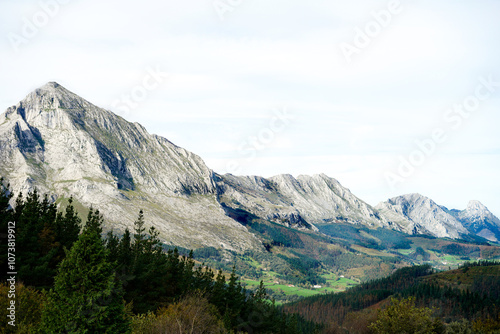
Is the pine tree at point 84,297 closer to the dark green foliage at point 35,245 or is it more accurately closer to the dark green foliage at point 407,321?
the dark green foliage at point 35,245

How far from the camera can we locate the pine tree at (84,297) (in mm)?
28125

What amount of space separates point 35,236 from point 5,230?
16.2 feet

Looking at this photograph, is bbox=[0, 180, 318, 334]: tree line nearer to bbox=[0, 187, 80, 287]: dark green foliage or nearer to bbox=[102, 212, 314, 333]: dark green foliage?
bbox=[0, 187, 80, 287]: dark green foliage

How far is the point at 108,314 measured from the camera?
30.3 metres

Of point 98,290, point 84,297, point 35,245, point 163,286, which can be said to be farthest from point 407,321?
point 35,245

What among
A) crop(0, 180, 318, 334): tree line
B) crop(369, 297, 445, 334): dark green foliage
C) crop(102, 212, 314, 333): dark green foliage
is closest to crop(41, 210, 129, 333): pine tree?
crop(0, 180, 318, 334): tree line

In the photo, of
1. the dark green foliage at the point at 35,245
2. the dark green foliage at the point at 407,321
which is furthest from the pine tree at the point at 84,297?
the dark green foliage at the point at 407,321

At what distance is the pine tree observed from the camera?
28.1 meters

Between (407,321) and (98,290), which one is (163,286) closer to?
(98,290)

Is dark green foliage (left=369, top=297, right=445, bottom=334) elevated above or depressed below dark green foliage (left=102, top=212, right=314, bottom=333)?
above

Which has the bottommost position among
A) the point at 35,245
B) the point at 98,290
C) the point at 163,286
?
the point at 163,286

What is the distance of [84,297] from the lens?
2905cm

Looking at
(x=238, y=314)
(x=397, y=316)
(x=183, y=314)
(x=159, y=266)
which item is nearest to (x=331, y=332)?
(x=238, y=314)

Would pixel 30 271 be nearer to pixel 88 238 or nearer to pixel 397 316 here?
pixel 88 238
